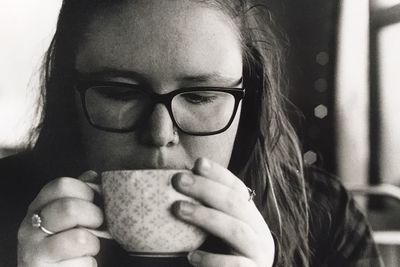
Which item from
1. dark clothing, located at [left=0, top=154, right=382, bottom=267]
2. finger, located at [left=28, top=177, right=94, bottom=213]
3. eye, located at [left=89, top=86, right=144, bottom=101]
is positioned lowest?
dark clothing, located at [left=0, top=154, right=382, bottom=267]

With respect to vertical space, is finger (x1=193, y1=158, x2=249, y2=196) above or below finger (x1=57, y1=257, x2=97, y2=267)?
above

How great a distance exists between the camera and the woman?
329 millimetres

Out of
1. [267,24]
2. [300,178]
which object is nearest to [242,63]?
[267,24]

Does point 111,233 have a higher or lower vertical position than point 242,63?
lower

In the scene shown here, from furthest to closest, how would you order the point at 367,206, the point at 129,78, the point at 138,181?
the point at 367,206, the point at 129,78, the point at 138,181

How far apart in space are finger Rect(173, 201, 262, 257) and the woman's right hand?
0.06 m

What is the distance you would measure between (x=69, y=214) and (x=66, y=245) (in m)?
0.02

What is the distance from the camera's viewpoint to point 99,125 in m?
0.43

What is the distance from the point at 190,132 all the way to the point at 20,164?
172mm

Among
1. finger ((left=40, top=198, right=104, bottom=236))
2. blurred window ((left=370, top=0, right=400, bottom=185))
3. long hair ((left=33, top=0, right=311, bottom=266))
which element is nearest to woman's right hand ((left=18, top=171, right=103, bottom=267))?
finger ((left=40, top=198, right=104, bottom=236))

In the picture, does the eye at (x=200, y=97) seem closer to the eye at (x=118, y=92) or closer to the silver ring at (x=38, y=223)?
the eye at (x=118, y=92)

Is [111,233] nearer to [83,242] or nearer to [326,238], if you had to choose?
[83,242]

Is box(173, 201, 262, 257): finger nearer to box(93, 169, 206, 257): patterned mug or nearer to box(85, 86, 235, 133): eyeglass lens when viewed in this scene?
box(93, 169, 206, 257): patterned mug

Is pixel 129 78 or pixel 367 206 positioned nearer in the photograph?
pixel 129 78
